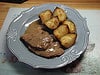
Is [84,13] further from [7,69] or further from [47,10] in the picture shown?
[7,69]

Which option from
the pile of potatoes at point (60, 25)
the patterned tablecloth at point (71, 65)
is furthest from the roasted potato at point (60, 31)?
the patterned tablecloth at point (71, 65)

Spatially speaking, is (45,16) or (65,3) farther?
(65,3)

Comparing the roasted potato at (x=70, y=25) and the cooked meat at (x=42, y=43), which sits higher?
the roasted potato at (x=70, y=25)

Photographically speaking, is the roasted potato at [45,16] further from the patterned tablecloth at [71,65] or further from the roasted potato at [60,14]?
the patterned tablecloth at [71,65]

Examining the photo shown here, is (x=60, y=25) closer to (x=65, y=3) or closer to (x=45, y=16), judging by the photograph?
(x=45, y=16)

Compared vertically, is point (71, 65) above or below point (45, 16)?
below

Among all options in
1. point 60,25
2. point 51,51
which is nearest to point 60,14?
point 60,25
